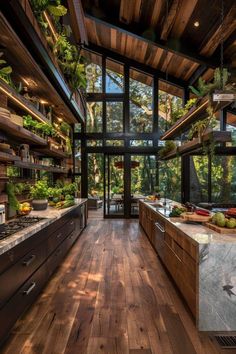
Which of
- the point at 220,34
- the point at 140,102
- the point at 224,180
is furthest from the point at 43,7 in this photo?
the point at 224,180

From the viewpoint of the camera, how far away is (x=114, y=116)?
9055 millimetres

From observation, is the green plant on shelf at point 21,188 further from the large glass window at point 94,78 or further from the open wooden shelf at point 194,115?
the large glass window at point 94,78

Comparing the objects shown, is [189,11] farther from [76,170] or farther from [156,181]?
[76,170]

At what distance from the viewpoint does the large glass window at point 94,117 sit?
9016 millimetres

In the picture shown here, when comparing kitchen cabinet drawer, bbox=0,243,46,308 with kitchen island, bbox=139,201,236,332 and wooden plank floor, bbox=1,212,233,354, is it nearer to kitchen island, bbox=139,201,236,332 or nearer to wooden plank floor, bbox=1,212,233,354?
wooden plank floor, bbox=1,212,233,354

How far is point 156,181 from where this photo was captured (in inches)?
350

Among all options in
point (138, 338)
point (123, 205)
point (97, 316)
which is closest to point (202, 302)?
point (138, 338)

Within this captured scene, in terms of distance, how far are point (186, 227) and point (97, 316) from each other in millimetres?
1320

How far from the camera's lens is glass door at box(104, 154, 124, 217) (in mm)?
8766

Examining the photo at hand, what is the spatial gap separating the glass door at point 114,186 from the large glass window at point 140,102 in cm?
131

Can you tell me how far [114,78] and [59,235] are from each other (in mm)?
7069

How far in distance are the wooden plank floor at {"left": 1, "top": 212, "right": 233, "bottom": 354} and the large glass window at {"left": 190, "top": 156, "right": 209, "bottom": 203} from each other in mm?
5000

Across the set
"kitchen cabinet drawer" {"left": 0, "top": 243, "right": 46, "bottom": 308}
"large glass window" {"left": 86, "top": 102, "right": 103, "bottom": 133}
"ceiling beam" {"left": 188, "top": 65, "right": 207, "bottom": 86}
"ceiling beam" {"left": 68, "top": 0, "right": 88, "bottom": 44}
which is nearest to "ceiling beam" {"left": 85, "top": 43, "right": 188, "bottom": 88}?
"ceiling beam" {"left": 188, "top": 65, "right": 207, "bottom": 86}

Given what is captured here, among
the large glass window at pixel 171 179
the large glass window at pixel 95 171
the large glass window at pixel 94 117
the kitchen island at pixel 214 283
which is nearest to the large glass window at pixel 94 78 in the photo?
the large glass window at pixel 94 117
